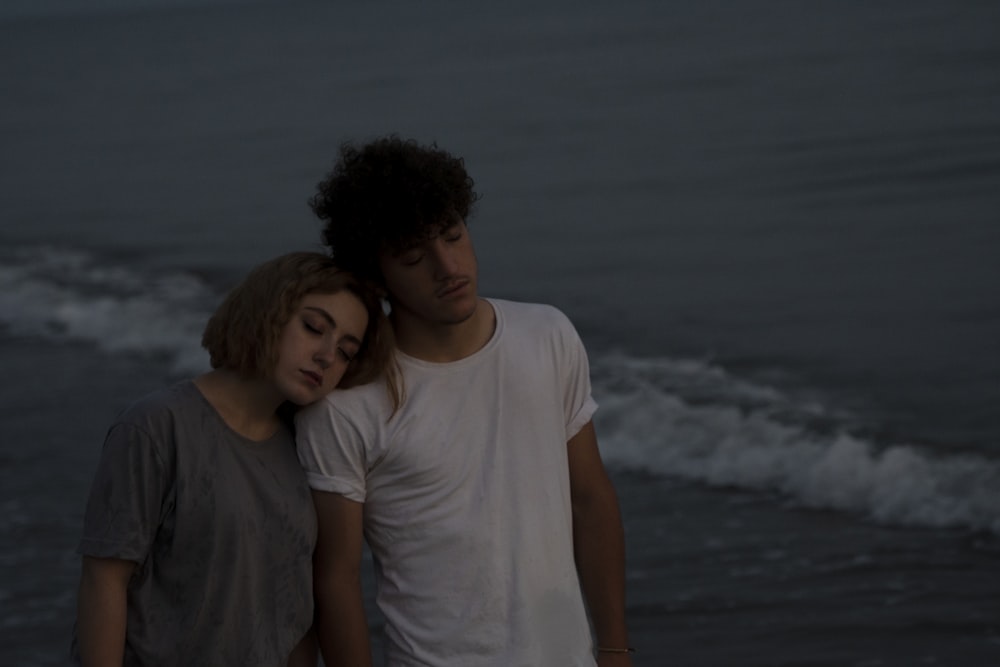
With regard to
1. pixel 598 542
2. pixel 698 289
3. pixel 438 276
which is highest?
pixel 438 276

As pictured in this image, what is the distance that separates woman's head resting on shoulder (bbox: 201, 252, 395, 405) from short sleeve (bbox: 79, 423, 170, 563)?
10.5 inches

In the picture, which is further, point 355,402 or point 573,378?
point 573,378

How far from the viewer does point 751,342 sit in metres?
10.4

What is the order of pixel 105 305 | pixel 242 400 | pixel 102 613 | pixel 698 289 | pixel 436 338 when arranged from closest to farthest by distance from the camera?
pixel 102 613 → pixel 242 400 → pixel 436 338 → pixel 698 289 → pixel 105 305

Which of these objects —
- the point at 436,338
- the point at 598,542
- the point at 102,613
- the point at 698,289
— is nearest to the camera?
the point at 102,613

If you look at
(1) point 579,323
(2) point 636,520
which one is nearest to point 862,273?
(1) point 579,323

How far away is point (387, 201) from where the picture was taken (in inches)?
119

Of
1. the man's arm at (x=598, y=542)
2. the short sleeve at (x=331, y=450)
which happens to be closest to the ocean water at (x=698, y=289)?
the man's arm at (x=598, y=542)

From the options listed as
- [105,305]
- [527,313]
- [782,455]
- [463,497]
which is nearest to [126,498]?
[463,497]

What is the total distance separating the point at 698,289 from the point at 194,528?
30.8ft

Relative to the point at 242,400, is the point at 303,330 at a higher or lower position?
higher

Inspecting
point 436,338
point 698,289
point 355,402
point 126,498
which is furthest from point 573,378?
point 698,289

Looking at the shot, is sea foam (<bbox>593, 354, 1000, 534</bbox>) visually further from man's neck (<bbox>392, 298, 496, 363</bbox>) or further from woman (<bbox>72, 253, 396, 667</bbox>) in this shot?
woman (<bbox>72, 253, 396, 667</bbox>)

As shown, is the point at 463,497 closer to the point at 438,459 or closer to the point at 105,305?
the point at 438,459
